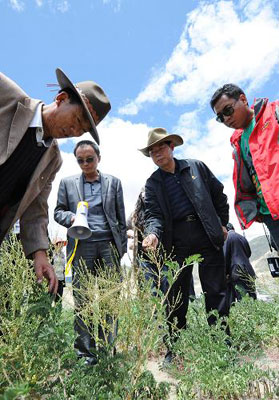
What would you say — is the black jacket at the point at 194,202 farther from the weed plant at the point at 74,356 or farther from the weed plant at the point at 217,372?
the weed plant at the point at 74,356

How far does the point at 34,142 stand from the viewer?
2041 mm

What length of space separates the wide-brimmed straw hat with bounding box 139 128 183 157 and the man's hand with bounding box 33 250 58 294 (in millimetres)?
1721

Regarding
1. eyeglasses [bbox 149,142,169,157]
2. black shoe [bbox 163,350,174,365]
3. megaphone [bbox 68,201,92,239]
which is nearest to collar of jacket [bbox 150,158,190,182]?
eyeglasses [bbox 149,142,169,157]

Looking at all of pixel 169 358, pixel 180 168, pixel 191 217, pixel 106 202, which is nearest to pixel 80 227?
pixel 106 202

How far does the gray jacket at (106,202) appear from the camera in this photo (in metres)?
3.50

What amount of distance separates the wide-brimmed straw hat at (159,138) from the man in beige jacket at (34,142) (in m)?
1.28

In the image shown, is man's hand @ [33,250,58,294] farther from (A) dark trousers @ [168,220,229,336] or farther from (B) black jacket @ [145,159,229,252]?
(A) dark trousers @ [168,220,229,336]

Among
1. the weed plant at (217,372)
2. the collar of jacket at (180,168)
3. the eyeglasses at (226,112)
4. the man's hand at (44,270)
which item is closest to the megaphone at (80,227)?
the man's hand at (44,270)

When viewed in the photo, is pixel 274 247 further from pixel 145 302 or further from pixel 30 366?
pixel 30 366

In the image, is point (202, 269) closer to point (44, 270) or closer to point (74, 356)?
point (44, 270)

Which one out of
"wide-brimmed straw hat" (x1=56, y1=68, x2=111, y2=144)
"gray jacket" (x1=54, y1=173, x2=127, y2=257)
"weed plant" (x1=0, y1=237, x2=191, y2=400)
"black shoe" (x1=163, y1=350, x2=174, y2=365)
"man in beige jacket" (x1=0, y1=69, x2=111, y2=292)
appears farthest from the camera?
"gray jacket" (x1=54, y1=173, x2=127, y2=257)

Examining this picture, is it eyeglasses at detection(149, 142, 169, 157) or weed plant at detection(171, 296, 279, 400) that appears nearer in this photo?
weed plant at detection(171, 296, 279, 400)

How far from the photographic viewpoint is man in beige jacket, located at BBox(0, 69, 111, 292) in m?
1.98

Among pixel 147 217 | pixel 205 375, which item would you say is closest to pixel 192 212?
pixel 147 217
